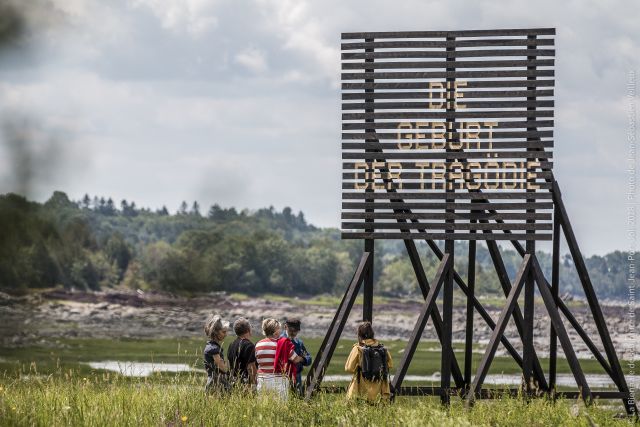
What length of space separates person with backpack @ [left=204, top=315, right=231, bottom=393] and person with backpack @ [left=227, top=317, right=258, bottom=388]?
0.47 feet

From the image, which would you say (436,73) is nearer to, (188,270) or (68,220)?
(188,270)

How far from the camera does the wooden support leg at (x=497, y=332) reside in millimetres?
18531

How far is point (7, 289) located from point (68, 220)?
141 feet

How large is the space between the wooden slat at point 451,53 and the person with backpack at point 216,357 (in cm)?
547

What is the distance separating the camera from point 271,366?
16734 mm

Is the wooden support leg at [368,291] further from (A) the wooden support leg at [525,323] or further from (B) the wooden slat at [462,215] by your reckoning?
(A) the wooden support leg at [525,323]

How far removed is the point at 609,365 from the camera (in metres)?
20.8

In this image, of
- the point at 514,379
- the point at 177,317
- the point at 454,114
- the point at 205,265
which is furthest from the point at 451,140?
the point at 205,265

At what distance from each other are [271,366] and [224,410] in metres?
1.30

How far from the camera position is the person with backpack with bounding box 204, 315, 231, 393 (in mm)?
15812

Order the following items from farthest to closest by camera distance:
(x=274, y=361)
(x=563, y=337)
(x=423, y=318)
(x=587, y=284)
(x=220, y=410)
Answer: (x=587, y=284)
(x=563, y=337)
(x=423, y=318)
(x=274, y=361)
(x=220, y=410)

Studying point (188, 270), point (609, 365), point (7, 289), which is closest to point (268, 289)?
point (188, 270)

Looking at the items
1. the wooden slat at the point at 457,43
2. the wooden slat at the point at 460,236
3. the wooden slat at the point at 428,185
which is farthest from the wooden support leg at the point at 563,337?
the wooden slat at the point at 457,43

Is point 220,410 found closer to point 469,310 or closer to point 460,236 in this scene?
point 460,236
